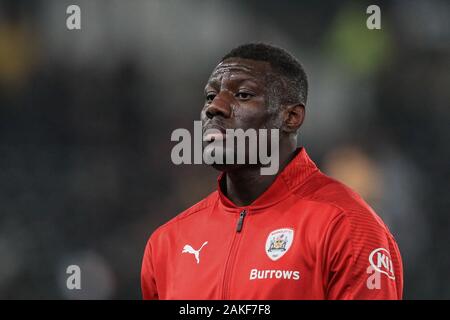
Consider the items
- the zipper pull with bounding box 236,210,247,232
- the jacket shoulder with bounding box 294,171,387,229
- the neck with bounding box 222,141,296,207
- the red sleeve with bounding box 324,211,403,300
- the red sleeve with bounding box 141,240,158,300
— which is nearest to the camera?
the red sleeve with bounding box 324,211,403,300

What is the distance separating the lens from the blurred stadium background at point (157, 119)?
259 inches

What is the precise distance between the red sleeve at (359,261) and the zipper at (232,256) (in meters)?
0.40

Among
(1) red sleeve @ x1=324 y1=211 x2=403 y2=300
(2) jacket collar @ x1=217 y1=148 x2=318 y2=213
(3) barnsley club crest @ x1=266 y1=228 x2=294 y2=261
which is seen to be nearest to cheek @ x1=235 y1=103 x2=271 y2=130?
(2) jacket collar @ x1=217 y1=148 x2=318 y2=213

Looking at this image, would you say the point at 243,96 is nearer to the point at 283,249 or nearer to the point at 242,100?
the point at 242,100

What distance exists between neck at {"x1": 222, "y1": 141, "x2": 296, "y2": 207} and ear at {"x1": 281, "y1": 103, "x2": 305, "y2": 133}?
2.8 inches

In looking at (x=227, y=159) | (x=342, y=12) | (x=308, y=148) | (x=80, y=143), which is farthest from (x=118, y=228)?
(x=227, y=159)

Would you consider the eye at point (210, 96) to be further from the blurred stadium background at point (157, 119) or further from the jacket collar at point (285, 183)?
the blurred stadium background at point (157, 119)

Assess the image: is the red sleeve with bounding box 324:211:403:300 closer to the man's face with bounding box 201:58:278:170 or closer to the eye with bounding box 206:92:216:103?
the man's face with bounding box 201:58:278:170

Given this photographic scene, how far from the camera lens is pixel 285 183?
3.18 metres

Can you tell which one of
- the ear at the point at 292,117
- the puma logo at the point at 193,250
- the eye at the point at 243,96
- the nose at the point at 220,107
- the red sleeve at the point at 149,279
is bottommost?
the red sleeve at the point at 149,279

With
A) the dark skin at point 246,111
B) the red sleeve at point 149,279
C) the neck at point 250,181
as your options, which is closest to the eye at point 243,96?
the dark skin at point 246,111

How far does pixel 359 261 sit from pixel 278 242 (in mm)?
363

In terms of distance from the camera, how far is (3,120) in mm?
7043

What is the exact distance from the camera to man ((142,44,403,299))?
280cm
